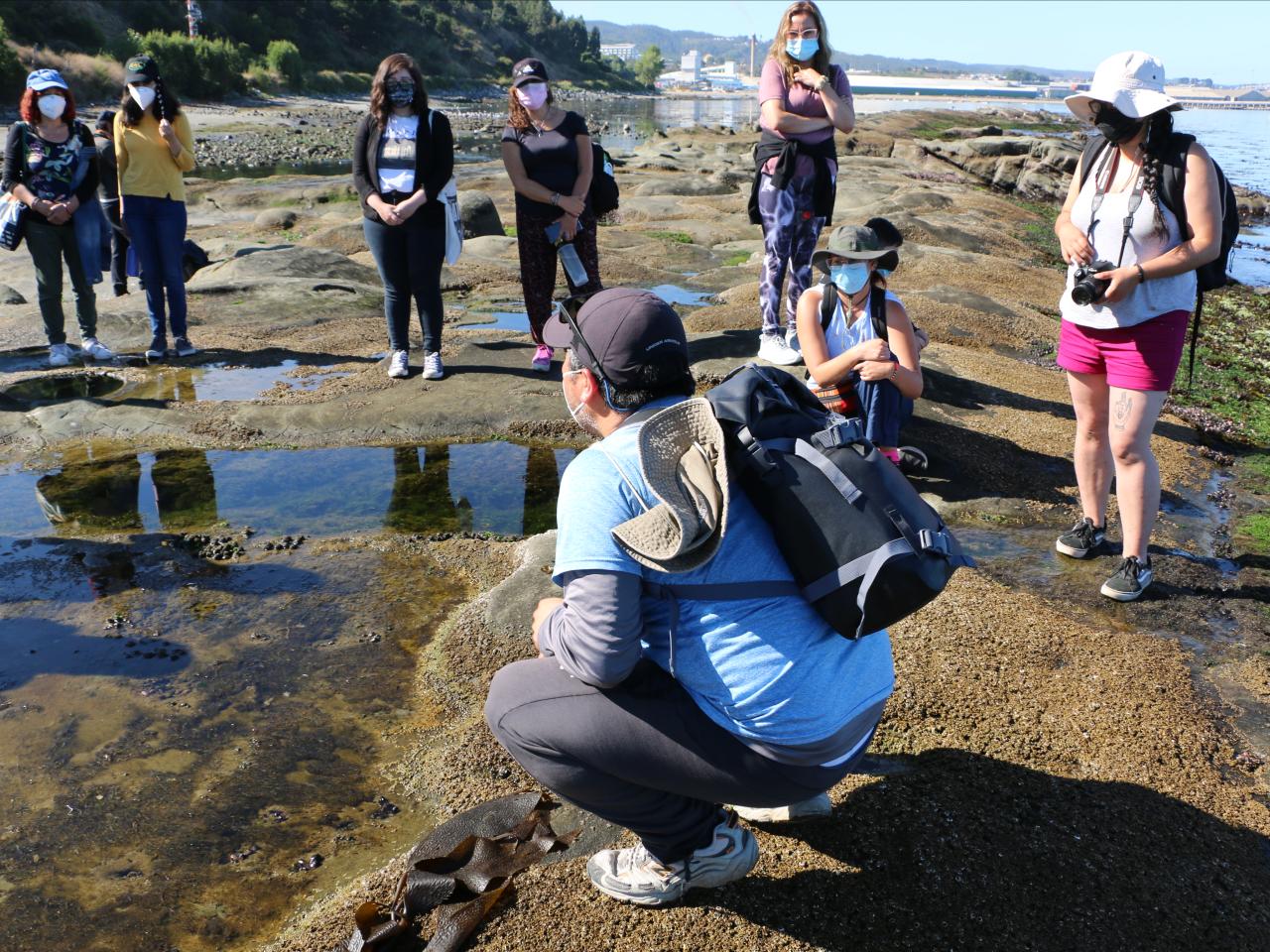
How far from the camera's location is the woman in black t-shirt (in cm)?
621

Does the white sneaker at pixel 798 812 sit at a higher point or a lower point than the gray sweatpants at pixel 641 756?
lower

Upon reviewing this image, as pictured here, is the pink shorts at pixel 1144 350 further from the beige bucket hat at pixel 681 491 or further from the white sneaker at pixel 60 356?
the white sneaker at pixel 60 356

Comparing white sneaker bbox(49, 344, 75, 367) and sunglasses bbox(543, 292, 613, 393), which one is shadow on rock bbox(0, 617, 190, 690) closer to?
sunglasses bbox(543, 292, 613, 393)

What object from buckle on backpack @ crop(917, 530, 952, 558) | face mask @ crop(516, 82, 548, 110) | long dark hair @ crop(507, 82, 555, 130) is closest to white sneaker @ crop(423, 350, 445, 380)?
long dark hair @ crop(507, 82, 555, 130)

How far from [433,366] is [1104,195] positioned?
4146 millimetres

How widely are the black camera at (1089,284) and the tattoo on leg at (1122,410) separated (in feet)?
1.23

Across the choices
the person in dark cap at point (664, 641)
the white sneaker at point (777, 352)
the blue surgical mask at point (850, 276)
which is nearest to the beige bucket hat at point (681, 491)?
the person in dark cap at point (664, 641)

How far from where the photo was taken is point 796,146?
5988 millimetres

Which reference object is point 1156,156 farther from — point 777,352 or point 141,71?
point 141,71

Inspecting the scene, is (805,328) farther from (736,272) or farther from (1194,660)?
(736,272)

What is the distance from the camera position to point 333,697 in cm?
345

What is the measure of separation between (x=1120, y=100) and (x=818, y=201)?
8.74 ft

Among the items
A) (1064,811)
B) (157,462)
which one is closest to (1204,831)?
(1064,811)

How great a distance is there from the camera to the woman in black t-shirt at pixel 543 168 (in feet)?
20.4
